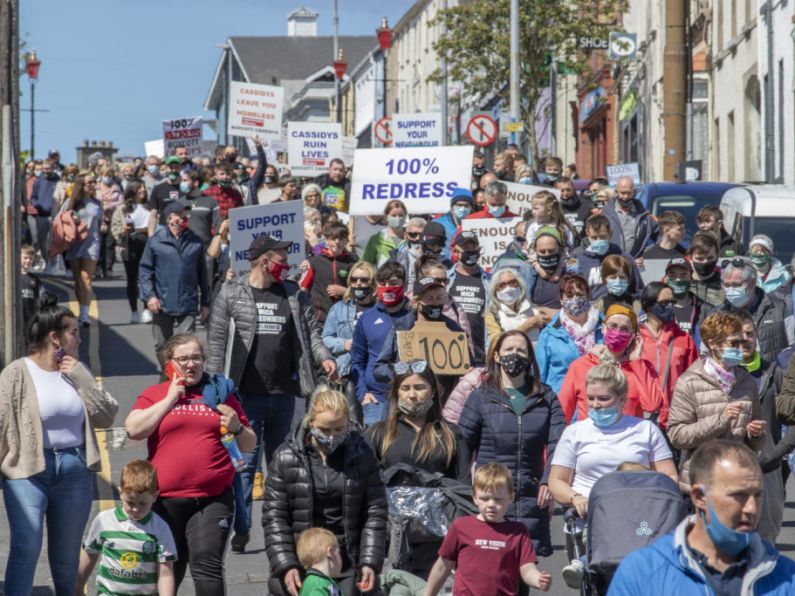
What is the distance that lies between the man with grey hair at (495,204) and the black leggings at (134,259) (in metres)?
6.37

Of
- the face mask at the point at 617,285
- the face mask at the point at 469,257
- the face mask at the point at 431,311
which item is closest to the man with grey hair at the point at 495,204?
the face mask at the point at 469,257

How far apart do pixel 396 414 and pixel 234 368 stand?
264cm

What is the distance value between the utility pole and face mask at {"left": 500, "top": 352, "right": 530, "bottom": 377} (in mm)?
19125

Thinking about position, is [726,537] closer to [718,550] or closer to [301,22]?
[718,550]

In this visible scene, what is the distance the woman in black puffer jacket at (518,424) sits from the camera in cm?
893

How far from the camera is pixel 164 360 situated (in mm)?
8734

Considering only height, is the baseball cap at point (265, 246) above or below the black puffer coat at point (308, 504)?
above

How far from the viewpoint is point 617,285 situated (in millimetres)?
12461

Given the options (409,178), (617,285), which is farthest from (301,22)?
(617,285)

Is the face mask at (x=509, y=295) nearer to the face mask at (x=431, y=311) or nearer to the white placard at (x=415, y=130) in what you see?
the face mask at (x=431, y=311)

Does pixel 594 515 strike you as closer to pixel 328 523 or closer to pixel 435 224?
pixel 328 523

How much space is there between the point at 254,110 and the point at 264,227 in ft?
44.7

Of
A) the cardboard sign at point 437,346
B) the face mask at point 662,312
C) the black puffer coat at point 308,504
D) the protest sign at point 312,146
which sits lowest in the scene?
the black puffer coat at point 308,504

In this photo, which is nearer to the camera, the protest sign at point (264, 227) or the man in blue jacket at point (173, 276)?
the protest sign at point (264, 227)
